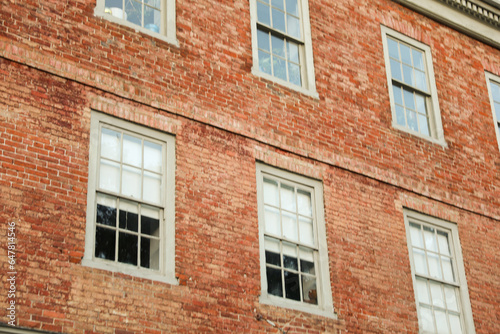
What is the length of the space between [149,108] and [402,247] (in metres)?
4.76

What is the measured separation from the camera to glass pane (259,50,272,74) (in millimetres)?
13922

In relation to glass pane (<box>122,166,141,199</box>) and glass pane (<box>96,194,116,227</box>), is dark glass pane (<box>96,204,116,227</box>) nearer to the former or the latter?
glass pane (<box>96,194,116,227</box>)

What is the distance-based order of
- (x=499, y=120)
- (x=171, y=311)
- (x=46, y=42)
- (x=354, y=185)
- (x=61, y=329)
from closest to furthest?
(x=61, y=329) → (x=171, y=311) → (x=46, y=42) → (x=354, y=185) → (x=499, y=120)

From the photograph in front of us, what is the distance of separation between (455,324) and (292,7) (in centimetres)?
603

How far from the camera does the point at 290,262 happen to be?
12547 millimetres

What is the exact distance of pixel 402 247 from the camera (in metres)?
13.8

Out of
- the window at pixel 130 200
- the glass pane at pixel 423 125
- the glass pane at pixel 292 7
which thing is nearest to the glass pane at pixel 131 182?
the window at pixel 130 200

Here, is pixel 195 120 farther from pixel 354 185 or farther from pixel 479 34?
pixel 479 34

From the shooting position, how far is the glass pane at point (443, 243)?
47.8 ft

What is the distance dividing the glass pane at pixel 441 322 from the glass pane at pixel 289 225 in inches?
113

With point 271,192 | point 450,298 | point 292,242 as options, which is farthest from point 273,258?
point 450,298

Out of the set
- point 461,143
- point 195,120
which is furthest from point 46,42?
point 461,143

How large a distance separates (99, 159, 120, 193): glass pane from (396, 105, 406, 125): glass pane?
5975 millimetres

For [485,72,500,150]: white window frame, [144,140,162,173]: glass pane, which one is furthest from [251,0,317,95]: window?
[485,72,500,150]: white window frame
